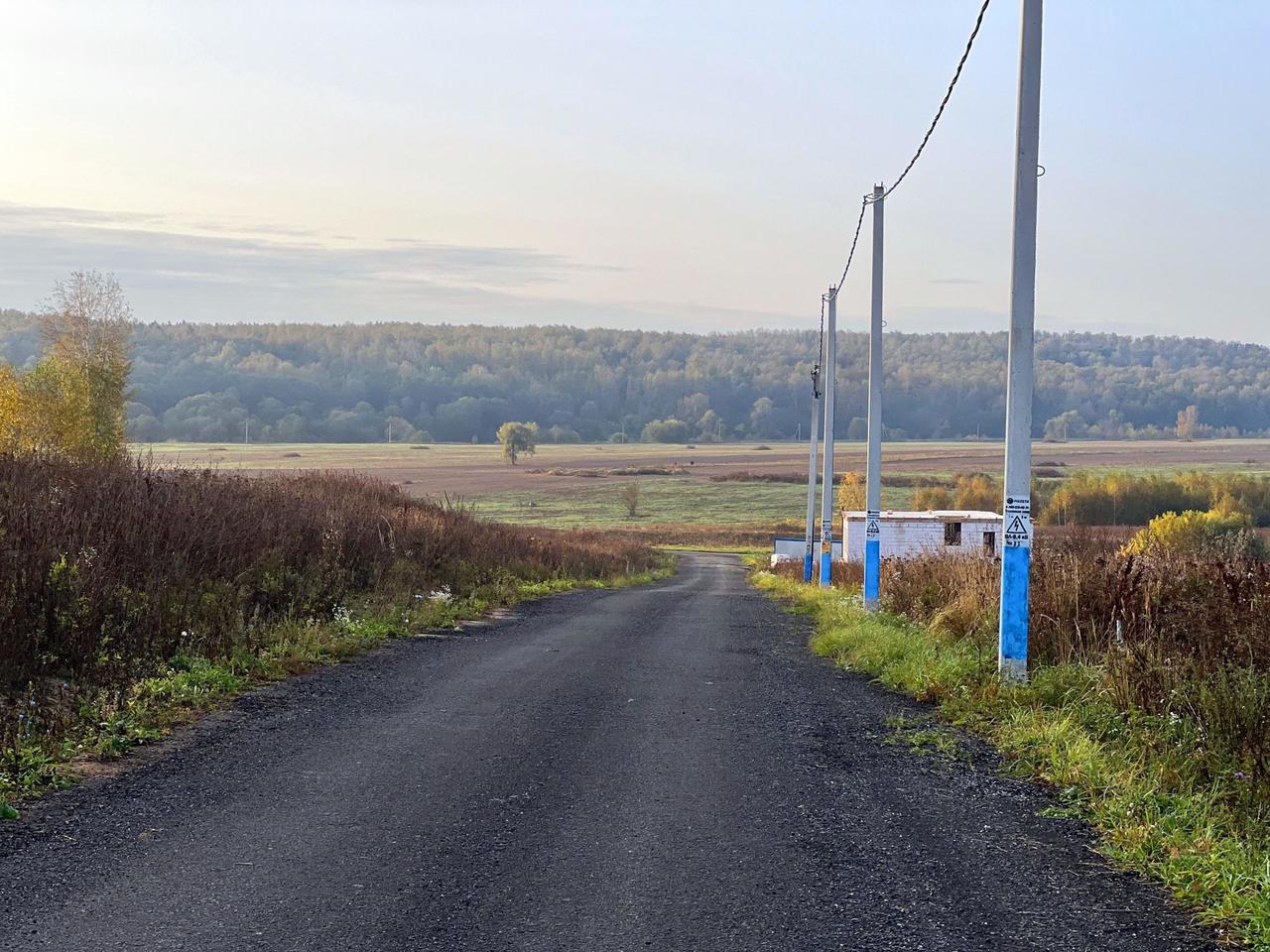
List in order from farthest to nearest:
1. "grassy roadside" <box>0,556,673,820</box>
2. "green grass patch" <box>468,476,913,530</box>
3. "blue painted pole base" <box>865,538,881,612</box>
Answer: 1. "green grass patch" <box>468,476,913,530</box>
2. "blue painted pole base" <box>865,538,881,612</box>
3. "grassy roadside" <box>0,556,673,820</box>

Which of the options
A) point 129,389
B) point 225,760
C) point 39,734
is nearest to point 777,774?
point 225,760

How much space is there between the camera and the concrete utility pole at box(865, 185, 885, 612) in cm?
2122

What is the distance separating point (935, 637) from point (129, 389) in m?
60.6

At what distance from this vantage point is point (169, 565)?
13930mm

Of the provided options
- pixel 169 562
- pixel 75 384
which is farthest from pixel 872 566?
pixel 75 384

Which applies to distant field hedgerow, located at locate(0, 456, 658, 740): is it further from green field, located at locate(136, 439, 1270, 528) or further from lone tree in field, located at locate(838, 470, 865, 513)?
lone tree in field, located at locate(838, 470, 865, 513)

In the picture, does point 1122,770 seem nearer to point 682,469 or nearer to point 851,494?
point 851,494

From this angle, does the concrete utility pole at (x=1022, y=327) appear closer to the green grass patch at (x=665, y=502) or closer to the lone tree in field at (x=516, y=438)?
the green grass patch at (x=665, y=502)

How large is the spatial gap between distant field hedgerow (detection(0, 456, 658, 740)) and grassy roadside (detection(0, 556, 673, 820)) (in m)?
0.22

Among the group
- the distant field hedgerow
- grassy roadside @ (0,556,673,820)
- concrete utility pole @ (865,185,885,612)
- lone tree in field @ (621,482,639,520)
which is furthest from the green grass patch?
grassy roadside @ (0,556,673,820)

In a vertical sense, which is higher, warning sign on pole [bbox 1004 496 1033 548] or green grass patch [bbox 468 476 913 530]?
warning sign on pole [bbox 1004 496 1033 548]

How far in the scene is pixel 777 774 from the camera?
8016 mm

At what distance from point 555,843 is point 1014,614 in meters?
6.17

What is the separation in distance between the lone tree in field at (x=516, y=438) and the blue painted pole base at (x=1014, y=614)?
14543cm
